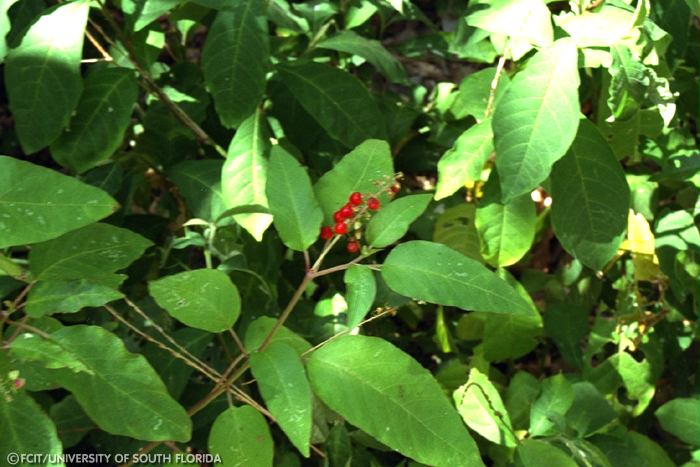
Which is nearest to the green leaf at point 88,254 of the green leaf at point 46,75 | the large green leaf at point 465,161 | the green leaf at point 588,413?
the green leaf at point 46,75

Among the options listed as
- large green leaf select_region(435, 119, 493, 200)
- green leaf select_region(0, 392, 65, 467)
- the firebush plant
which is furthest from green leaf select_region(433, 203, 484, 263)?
green leaf select_region(0, 392, 65, 467)

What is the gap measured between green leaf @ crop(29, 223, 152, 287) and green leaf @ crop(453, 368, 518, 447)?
563 mm

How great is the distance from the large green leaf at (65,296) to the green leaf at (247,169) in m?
0.33

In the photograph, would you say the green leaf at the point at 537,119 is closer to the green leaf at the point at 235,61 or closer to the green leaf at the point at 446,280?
the green leaf at the point at 446,280

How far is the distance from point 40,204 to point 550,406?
2.75 ft

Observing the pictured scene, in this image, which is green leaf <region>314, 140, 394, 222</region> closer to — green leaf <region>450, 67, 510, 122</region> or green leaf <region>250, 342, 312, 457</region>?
green leaf <region>250, 342, 312, 457</region>

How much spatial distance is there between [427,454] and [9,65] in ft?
2.80

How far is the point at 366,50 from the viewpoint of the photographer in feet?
5.00

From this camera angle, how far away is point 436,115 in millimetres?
1769

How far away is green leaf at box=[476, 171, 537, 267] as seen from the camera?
1.46 meters

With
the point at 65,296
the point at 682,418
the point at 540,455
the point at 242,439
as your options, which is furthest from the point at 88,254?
the point at 682,418

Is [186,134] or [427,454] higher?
[186,134]

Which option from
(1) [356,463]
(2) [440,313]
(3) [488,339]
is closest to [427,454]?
(1) [356,463]

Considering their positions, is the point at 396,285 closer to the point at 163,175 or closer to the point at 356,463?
the point at 356,463
